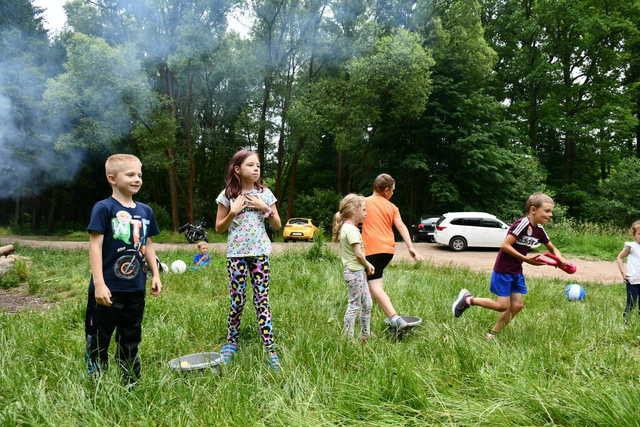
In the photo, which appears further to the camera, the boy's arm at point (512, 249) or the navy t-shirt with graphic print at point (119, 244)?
the boy's arm at point (512, 249)

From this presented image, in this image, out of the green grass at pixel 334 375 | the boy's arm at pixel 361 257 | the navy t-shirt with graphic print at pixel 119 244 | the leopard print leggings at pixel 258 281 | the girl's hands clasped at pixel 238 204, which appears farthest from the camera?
the boy's arm at pixel 361 257

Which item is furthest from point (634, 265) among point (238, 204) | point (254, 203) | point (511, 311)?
point (238, 204)

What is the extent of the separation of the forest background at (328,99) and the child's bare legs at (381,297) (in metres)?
14.6

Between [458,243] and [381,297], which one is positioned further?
[458,243]

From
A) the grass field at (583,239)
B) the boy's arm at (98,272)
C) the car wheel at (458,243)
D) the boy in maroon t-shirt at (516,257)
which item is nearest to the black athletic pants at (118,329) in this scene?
the boy's arm at (98,272)

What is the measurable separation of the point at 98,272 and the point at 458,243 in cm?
1358

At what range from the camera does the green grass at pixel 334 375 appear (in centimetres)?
193

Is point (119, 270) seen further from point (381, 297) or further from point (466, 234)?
point (466, 234)

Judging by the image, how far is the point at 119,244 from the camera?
2.32 metres

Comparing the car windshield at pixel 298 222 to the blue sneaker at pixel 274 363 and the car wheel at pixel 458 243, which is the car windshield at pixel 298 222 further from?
the blue sneaker at pixel 274 363

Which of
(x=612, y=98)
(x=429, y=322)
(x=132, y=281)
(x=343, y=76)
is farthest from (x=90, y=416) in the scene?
(x=612, y=98)

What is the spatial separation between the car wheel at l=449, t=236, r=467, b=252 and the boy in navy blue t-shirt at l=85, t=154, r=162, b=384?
518 inches

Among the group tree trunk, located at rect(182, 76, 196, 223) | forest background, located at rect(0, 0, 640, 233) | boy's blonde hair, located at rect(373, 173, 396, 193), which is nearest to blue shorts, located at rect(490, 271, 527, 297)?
boy's blonde hair, located at rect(373, 173, 396, 193)

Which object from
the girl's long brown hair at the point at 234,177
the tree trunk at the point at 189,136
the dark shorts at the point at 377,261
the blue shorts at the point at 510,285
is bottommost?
the blue shorts at the point at 510,285
